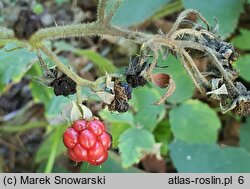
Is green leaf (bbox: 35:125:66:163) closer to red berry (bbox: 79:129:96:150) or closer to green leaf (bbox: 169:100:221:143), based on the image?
green leaf (bbox: 169:100:221:143)

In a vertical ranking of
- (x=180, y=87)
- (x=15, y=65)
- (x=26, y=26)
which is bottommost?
(x=180, y=87)

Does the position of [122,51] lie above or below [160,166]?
above

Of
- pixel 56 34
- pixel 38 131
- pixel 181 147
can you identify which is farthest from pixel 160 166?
pixel 56 34

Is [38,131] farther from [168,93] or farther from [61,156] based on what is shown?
[168,93]

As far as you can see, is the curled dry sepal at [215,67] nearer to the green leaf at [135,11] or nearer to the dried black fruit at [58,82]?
the dried black fruit at [58,82]

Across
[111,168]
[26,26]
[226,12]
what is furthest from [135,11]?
[26,26]

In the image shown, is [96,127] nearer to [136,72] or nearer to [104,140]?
[104,140]

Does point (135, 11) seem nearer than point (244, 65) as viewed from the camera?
No

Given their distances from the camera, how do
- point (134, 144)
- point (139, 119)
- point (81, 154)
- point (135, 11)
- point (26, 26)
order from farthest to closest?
point (135, 11) < point (139, 119) < point (134, 144) < point (81, 154) < point (26, 26)
